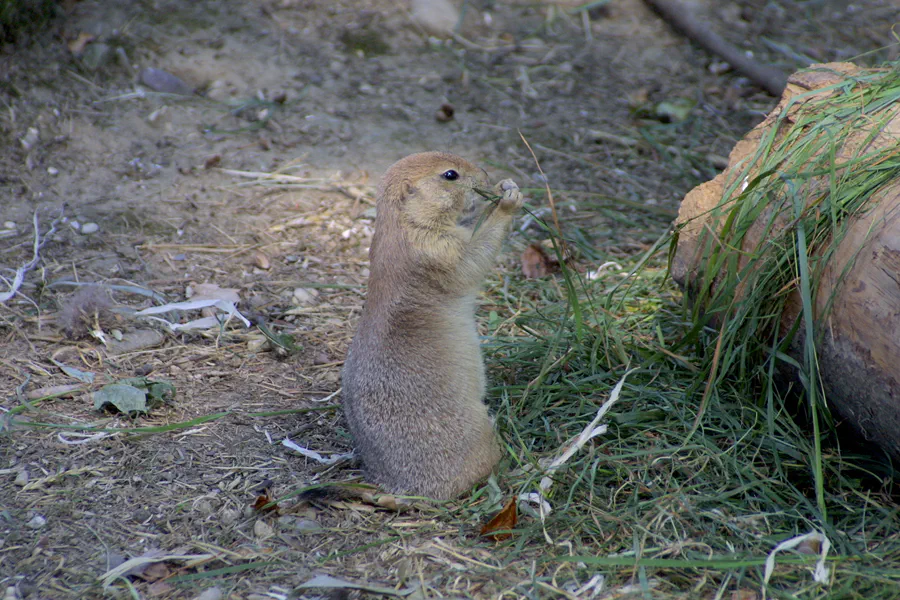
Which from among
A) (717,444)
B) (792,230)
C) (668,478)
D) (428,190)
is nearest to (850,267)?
(792,230)

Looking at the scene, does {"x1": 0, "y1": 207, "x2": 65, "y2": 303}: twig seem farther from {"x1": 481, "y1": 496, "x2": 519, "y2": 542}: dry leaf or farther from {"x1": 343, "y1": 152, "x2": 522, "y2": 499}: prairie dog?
{"x1": 481, "y1": 496, "x2": 519, "y2": 542}: dry leaf

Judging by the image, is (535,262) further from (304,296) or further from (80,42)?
(80,42)

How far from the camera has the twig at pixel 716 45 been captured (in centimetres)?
664

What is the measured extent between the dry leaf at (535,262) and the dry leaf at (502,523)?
2050 millimetres

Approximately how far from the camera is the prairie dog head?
3672 millimetres

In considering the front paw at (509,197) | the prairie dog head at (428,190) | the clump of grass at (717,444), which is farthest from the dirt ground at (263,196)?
the front paw at (509,197)

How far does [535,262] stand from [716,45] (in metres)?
3.36

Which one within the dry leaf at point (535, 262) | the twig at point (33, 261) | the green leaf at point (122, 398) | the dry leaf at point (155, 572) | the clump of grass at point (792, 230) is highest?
the clump of grass at point (792, 230)

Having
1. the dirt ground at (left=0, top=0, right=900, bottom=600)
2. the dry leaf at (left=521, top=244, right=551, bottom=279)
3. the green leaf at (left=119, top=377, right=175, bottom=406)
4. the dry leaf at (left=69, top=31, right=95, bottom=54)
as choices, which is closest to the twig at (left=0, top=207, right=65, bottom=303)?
the dirt ground at (left=0, top=0, right=900, bottom=600)

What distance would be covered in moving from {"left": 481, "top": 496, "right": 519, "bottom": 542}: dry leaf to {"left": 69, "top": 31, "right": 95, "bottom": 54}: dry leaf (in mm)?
5102

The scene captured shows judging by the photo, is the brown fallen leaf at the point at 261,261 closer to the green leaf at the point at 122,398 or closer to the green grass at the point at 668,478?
the green leaf at the point at 122,398

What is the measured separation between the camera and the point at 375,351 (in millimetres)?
3463

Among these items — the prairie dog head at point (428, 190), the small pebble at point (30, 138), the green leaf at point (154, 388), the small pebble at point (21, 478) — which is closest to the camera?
the small pebble at point (21, 478)

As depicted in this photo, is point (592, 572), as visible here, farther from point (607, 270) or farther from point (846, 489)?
point (607, 270)
